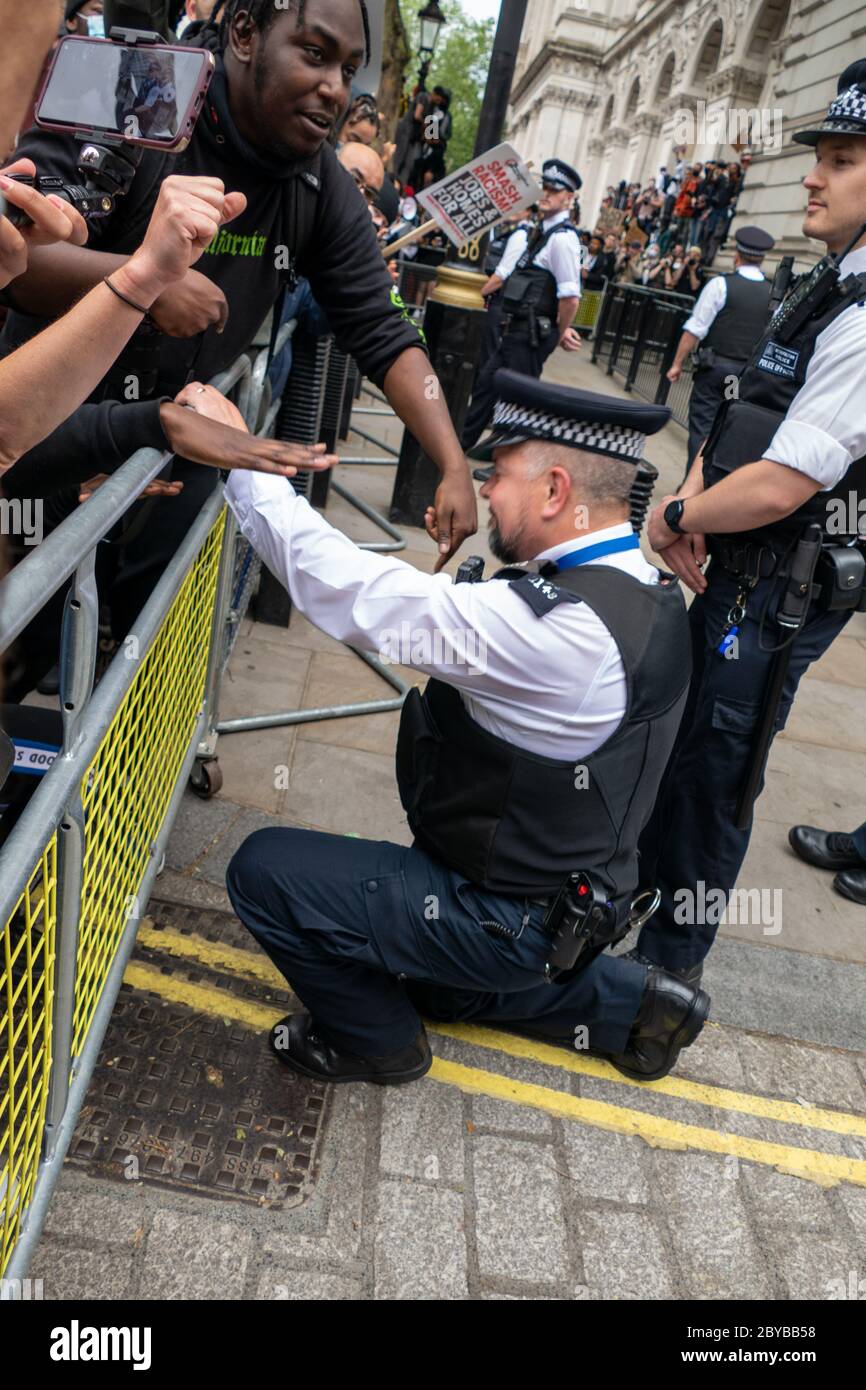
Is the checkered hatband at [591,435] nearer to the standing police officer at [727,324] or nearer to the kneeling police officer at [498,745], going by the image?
the kneeling police officer at [498,745]

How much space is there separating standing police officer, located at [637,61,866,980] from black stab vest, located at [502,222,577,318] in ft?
18.8

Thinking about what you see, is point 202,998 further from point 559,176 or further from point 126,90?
point 559,176

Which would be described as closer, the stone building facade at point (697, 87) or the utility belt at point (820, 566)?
the utility belt at point (820, 566)

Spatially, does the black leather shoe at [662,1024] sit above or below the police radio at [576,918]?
below

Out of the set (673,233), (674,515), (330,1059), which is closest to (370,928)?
(330,1059)

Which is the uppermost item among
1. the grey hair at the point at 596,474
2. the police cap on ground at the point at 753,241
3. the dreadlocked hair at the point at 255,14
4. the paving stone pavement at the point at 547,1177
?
the police cap on ground at the point at 753,241

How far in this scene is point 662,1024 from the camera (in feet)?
9.09

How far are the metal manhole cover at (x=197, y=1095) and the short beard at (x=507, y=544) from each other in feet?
4.49

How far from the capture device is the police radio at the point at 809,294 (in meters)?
2.62

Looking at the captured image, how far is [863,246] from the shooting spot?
258 cm

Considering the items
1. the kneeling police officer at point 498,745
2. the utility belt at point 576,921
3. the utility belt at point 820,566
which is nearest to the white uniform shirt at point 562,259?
the utility belt at point 820,566

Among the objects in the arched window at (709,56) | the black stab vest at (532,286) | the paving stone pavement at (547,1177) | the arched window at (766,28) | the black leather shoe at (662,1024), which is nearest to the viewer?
the paving stone pavement at (547,1177)

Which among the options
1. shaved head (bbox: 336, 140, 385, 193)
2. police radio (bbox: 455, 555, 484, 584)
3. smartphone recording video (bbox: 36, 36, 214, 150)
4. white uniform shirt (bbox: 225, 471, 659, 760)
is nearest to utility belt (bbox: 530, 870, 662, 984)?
white uniform shirt (bbox: 225, 471, 659, 760)
